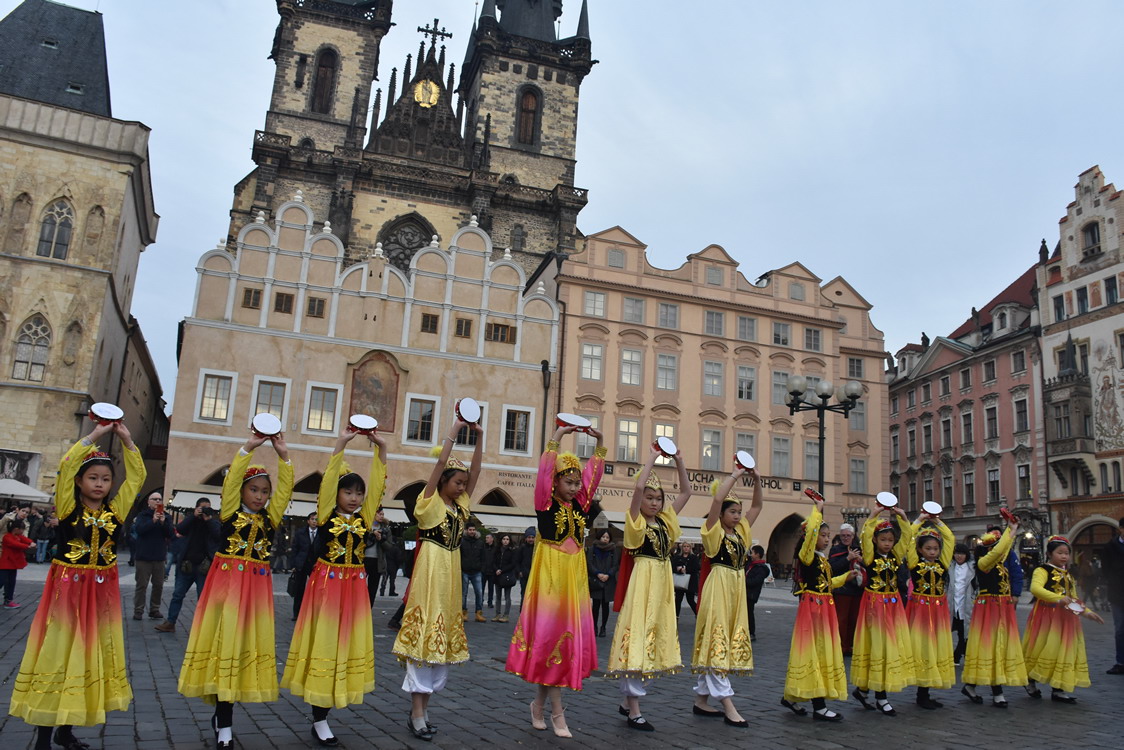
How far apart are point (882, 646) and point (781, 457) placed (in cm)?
2634

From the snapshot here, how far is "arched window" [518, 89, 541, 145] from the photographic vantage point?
53594 millimetres

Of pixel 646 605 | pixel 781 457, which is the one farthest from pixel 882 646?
pixel 781 457

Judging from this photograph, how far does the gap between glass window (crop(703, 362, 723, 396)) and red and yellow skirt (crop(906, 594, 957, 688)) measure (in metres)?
25.0

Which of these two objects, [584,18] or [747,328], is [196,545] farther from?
[584,18]

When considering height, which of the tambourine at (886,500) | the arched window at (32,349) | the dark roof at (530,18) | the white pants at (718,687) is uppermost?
the dark roof at (530,18)

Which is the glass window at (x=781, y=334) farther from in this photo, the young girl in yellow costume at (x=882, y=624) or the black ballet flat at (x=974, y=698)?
the young girl in yellow costume at (x=882, y=624)

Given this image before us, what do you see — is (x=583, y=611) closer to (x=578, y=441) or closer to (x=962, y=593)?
(x=962, y=593)

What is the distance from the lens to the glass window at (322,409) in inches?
1094

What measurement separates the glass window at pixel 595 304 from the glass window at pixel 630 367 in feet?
5.63

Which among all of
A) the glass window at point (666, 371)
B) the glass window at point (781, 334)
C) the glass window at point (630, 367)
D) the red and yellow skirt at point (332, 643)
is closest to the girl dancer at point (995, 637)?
the red and yellow skirt at point (332, 643)

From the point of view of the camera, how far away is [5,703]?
6.41 metres

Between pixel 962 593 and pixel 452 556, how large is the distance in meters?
9.20

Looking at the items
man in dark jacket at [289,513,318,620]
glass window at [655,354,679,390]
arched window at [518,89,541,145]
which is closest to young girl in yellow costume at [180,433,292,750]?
man in dark jacket at [289,513,318,620]

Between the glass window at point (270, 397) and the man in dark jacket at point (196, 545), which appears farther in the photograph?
the glass window at point (270, 397)
